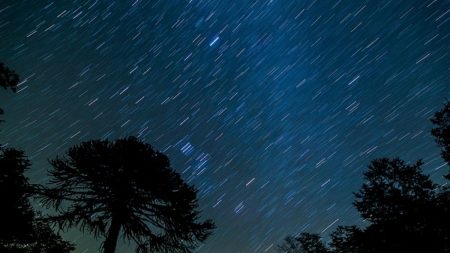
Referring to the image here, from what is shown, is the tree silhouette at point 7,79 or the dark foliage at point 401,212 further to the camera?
the dark foliage at point 401,212

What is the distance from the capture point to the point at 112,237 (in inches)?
309

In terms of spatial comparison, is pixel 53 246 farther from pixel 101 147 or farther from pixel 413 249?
pixel 413 249

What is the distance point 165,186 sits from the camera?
9227 mm

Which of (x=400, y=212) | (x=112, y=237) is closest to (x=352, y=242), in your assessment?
(x=400, y=212)

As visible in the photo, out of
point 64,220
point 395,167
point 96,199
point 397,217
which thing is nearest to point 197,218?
point 96,199

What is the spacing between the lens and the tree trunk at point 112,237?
770cm

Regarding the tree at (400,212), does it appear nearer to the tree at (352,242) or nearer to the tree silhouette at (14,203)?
the tree at (352,242)

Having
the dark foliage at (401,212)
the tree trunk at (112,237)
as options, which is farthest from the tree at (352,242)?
the tree trunk at (112,237)

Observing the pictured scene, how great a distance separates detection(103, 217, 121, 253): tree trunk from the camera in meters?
7.70

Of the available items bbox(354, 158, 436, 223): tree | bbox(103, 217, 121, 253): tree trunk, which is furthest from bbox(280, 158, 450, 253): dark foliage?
bbox(103, 217, 121, 253): tree trunk

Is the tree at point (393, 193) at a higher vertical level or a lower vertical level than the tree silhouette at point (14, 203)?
lower

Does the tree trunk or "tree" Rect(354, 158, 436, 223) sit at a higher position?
the tree trunk

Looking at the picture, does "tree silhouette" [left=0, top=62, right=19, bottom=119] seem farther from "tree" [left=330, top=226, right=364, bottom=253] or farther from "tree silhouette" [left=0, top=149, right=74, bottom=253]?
"tree" [left=330, top=226, right=364, bottom=253]

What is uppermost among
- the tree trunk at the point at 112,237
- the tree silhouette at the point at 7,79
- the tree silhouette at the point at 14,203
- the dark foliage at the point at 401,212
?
the tree silhouette at the point at 7,79
